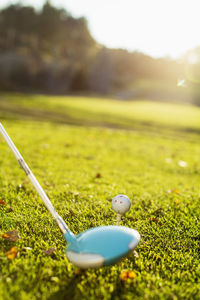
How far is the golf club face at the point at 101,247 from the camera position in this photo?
2211 millimetres

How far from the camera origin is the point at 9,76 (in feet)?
149

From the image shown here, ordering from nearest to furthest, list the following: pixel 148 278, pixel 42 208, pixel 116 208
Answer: pixel 148 278 < pixel 116 208 < pixel 42 208

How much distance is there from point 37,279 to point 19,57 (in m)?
48.7

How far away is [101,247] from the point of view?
7.53 ft

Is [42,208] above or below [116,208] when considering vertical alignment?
below

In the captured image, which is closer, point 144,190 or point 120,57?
point 144,190

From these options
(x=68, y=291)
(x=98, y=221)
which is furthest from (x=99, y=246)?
(x=98, y=221)

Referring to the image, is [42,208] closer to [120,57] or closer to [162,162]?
[162,162]

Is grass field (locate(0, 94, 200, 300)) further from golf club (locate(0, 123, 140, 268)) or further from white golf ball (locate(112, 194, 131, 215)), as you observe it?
white golf ball (locate(112, 194, 131, 215))

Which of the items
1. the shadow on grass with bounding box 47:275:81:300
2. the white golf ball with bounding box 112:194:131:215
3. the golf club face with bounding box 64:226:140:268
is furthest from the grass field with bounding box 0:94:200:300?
the white golf ball with bounding box 112:194:131:215

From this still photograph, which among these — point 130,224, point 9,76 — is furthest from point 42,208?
point 9,76

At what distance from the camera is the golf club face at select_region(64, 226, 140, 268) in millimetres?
2211

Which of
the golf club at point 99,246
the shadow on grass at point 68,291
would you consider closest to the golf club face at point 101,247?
the golf club at point 99,246

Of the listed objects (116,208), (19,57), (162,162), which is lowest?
(162,162)
